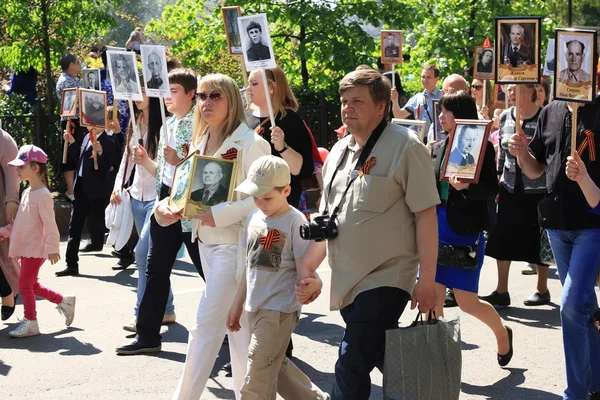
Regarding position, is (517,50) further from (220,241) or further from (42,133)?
(42,133)

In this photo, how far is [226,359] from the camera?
23.5 feet

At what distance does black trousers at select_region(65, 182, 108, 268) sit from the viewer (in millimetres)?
10383

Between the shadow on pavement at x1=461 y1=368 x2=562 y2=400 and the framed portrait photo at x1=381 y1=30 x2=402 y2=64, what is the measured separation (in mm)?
6223

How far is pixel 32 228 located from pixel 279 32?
1077 centimetres

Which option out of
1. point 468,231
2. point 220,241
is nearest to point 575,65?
point 468,231

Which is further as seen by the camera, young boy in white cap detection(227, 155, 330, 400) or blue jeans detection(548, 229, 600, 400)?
blue jeans detection(548, 229, 600, 400)

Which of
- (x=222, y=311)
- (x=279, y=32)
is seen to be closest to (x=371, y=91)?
(x=222, y=311)

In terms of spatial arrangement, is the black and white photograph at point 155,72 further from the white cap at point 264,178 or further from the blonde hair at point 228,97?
the white cap at point 264,178

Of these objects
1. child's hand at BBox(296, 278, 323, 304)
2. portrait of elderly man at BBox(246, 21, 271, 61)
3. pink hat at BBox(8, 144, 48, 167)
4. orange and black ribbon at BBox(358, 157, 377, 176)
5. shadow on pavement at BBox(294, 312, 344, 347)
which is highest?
portrait of elderly man at BBox(246, 21, 271, 61)

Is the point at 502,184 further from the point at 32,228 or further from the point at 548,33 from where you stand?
the point at 548,33

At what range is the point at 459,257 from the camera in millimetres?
6629

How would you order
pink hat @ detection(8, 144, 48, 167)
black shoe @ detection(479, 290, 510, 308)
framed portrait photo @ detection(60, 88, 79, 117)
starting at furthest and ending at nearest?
1. framed portrait photo @ detection(60, 88, 79, 117)
2. black shoe @ detection(479, 290, 510, 308)
3. pink hat @ detection(8, 144, 48, 167)

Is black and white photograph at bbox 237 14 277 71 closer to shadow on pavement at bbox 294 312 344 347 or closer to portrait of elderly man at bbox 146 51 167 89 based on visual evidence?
portrait of elderly man at bbox 146 51 167 89

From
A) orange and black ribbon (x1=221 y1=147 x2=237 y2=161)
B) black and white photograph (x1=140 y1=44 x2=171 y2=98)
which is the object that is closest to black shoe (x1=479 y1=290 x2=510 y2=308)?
black and white photograph (x1=140 y1=44 x2=171 y2=98)
